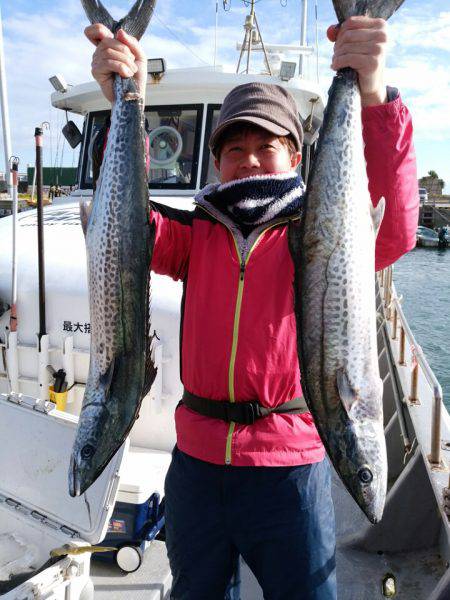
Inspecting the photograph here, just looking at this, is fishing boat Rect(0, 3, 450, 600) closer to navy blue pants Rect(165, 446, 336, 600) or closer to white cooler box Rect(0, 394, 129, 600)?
white cooler box Rect(0, 394, 129, 600)

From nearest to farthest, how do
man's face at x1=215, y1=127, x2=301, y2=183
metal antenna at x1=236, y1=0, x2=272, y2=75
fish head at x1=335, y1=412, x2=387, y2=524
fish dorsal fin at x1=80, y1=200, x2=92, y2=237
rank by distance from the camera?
fish head at x1=335, y1=412, x2=387, y2=524 → fish dorsal fin at x1=80, y1=200, x2=92, y2=237 → man's face at x1=215, y1=127, x2=301, y2=183 → metal antenna at x1=236, y1=0, x2=272, y2=75

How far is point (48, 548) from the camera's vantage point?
2838 millimetres

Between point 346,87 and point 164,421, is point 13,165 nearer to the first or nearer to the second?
point 164,421

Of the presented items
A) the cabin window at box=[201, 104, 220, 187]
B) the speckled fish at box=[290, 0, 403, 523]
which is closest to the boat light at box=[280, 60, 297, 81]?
the cabin window at box=[201, 104, 220, 187]

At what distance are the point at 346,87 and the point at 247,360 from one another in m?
1.05

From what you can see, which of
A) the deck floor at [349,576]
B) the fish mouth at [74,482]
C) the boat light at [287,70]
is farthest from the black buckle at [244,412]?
the boat light at [287,70]

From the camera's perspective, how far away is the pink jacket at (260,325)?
1927 millimetres

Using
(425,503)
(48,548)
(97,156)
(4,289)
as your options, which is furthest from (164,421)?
(97,156)

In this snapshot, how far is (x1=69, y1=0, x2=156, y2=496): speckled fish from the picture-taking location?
1.98 meters

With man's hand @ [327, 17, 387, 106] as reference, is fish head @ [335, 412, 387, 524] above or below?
below

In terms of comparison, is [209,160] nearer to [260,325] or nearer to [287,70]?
[287,70]

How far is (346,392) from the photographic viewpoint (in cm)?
180

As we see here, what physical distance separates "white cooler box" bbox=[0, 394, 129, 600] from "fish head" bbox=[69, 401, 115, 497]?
31.5 inches

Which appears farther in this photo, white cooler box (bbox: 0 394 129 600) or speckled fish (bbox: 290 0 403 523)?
white cooler box (bbox: 0 394 129 600)
